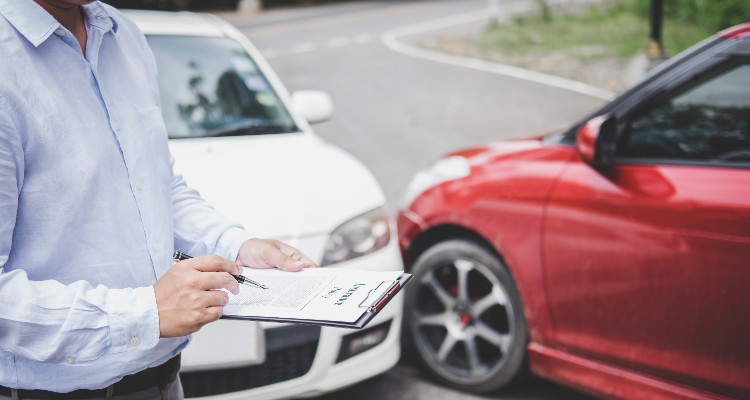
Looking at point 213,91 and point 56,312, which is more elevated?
point 56,312

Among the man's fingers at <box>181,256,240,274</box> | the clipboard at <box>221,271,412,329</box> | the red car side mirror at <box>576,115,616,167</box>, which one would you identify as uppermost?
the man's fingers at <box>181,256,240,274</box>

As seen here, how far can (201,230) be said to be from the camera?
75.2 inches

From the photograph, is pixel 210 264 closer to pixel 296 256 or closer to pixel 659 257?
pixel 296 256

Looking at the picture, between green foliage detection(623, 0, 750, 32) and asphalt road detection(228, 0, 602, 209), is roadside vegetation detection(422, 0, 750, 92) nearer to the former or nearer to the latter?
green foliage detection(623, 0, 750, 32)

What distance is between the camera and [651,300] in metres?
2.92

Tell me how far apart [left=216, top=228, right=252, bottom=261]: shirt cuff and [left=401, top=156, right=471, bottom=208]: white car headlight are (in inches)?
78.3

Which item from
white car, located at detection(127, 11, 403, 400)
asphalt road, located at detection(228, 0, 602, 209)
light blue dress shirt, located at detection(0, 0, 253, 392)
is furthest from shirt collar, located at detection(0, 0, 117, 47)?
asphalt road, located at detection(228, 0, 602, 209)

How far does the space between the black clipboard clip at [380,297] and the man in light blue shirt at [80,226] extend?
10.3 inches

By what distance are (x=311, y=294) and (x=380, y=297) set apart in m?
0.16

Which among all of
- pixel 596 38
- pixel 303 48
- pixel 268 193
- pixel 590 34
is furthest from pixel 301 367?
pixel 303 48

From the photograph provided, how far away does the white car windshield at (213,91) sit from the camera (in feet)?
13.0

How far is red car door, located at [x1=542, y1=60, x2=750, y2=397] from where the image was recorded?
107 inches

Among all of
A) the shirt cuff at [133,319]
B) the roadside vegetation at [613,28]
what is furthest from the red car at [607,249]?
the roadside vegetation at [613,28]

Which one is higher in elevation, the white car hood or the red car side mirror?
the red car side mirror
